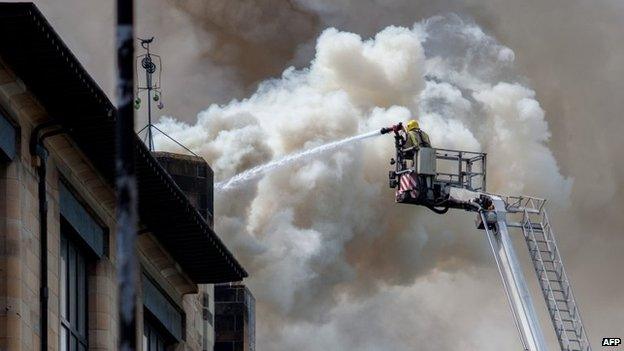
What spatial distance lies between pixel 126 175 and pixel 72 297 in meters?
18.2

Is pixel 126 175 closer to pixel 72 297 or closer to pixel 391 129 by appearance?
pixel 72 297

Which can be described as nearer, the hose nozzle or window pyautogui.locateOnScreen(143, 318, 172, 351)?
window pyautogui.locateOnScreen(143, 318, 172, 351)

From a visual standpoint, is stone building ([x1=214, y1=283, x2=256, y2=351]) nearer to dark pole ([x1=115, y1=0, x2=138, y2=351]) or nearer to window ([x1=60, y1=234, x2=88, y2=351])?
window ([x1=60, y1=234, x2=88, y2=351])

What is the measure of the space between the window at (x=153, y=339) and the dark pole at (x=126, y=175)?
24.0 m

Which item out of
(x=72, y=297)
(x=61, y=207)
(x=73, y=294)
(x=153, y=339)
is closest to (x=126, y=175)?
(x=61, y=207)

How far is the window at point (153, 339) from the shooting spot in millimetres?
45812

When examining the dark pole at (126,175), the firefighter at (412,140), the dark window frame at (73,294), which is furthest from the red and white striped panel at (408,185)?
the dark pole at (126,175)

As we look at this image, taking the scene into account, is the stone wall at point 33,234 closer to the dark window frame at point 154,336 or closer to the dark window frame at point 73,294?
the dark window frame at point 73,294

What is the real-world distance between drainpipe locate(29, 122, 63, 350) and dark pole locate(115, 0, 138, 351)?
14409 mm

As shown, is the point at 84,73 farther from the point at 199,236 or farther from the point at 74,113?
the point at 199,236

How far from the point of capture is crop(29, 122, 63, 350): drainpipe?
118ft

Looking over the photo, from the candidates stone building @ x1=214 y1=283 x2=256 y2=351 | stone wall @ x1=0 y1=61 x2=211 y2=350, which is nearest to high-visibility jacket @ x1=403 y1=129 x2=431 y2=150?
stone building @ x1=214 y1=283 x2=256 y2=351

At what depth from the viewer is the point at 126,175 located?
2125 centimetres

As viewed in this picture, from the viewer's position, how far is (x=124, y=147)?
2153cm
